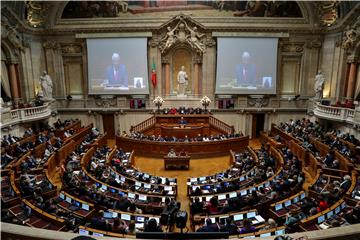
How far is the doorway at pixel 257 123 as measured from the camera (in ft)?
76.1

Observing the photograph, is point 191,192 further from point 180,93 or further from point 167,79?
point 167,79

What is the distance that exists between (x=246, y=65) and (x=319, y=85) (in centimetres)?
589

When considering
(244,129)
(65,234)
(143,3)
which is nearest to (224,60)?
(244,129)

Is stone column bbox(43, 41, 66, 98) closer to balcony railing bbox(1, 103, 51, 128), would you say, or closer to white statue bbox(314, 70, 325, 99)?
balcony railing bbox(1, 103, 51, 128)

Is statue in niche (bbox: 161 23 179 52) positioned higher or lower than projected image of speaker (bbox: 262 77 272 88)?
higher

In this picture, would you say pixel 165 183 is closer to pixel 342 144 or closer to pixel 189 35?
pixel 342 144

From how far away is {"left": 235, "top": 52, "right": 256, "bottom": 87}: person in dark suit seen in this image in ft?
74.2

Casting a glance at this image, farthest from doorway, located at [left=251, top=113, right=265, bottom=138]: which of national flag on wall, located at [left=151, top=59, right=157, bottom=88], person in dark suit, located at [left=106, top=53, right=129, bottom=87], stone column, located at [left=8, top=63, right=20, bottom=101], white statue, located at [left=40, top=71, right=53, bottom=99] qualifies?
stone column, located at [left=8, top=63, right=20, bottom=101]

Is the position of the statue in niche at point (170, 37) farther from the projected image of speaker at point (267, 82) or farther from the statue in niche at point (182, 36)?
the projected image of speaker at point (267, 82)

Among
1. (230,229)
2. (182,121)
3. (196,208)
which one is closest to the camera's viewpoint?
(230,229)

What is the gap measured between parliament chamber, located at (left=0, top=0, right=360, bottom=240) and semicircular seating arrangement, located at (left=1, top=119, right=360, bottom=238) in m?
0.12

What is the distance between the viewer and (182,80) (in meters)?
22.8

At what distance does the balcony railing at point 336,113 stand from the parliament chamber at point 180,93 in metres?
0.09

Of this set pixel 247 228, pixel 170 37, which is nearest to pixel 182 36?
pixel 170 37
